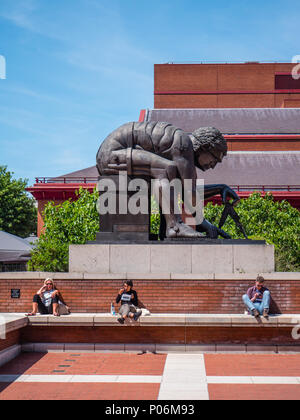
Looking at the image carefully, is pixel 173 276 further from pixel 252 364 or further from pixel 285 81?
pixel 285 81

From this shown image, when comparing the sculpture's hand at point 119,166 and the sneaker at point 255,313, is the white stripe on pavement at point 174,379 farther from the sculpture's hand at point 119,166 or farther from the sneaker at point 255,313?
the sculpture's hand at point 119,166

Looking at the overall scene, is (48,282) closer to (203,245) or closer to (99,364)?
(99,364)

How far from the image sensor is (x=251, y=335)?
1042cm

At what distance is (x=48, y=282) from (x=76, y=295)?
0.75m

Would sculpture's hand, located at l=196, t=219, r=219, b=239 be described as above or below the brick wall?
below

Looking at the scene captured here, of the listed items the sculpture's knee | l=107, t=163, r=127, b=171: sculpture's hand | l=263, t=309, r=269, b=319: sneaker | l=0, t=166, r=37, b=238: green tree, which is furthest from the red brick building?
l=263, t=309, r=269, b=319: sneaker

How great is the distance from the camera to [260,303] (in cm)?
1048

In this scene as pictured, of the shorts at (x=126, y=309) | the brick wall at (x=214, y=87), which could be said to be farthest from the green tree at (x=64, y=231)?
the brick wall at (x=214, y=87)

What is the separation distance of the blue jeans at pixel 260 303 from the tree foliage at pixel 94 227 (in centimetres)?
1267

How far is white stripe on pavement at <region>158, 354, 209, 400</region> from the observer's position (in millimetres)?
7445

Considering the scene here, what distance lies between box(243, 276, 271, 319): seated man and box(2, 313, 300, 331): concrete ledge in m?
0.16

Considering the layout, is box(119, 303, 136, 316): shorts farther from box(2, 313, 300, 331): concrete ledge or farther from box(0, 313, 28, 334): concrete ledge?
box(0, 313, 28, 334): concrete ledge

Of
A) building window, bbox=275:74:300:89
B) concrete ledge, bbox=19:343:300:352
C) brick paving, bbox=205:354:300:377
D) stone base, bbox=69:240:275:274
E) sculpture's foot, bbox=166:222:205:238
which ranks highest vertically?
building window, bbox=275:74:300:89

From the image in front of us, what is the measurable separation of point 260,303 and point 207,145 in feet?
13.9
